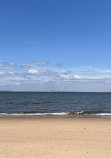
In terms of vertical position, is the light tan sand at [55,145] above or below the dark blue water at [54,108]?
above

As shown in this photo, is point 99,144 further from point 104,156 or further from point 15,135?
point 15,135

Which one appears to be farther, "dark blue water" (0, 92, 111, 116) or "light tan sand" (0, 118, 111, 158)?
"dark blue water" (0, 92, 111, 116)

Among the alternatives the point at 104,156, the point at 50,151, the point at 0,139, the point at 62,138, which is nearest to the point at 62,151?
the point at 50,151

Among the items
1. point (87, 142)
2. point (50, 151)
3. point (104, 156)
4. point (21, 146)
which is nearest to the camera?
point (104, 156)

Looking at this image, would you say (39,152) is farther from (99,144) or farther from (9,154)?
(99,144)

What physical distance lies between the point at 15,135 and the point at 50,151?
4.47m

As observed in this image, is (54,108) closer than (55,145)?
No

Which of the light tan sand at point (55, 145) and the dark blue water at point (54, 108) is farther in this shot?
the dark blue water at point (54, 108)

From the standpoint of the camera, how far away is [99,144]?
12250 millimetres

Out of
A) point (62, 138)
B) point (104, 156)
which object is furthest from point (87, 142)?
point (104, 156)

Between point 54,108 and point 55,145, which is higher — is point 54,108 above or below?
below

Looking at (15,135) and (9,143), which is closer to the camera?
(9,143)

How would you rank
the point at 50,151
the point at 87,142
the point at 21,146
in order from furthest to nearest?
1. the point at 87,142
2. the point at 21,146
3. the point at 50,151

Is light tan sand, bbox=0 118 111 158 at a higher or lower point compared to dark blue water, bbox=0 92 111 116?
higher
